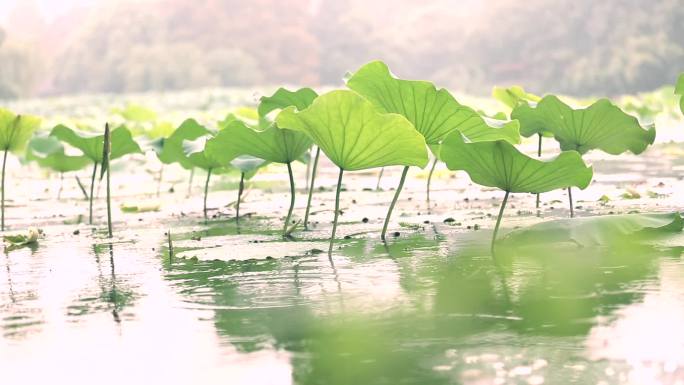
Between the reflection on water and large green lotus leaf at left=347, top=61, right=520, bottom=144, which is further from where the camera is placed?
large green lotus leaf at left=347, top=61, right=520, bottom=144

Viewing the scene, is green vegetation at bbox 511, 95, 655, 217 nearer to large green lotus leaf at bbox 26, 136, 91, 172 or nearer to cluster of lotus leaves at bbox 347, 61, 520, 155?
cluster of lotus leaves at bbox 347, 61, 520, 155

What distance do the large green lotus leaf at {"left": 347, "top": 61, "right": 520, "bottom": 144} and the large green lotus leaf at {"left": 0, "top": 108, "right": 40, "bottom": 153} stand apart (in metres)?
1.10

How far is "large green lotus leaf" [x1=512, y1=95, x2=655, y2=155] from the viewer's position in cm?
244

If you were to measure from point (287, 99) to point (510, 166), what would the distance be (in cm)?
88

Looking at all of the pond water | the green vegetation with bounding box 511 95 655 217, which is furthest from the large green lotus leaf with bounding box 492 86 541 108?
the pond water

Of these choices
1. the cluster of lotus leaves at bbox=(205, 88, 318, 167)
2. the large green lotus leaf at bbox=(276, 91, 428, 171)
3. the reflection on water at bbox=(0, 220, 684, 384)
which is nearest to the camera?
the reflection on water at bbox=(0, 220, 684, 384)

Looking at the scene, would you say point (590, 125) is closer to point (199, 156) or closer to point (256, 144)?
point (256, 144)

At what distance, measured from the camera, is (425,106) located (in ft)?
7.14

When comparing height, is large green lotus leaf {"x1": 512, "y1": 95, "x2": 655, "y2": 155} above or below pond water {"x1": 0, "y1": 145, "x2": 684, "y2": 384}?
above

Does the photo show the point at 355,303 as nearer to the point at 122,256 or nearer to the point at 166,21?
the point at 122,256

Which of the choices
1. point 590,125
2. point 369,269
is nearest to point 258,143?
point 369,269

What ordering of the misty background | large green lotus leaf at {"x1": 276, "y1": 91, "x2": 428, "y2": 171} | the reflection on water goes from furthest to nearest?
the misty background
large green lotus leaf at {"x1": 276, "y1": 91, "x2": 428, "y2": 171}
the reflection on water

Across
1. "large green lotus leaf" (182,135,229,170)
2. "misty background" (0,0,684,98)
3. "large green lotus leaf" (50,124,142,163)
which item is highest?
"misty background" (0,0,684,98)

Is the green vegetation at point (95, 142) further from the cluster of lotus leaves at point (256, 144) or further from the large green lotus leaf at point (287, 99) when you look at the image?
the cluster of lotus leaves at point (256, 144)
